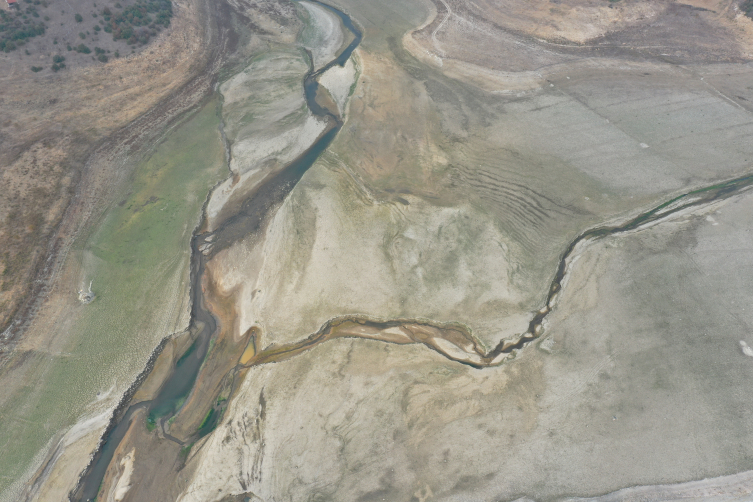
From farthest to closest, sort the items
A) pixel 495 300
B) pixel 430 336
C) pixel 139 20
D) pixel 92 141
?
pixel 139 20 → pixel 92 141 → pixel 495 300 → pixel 430 336

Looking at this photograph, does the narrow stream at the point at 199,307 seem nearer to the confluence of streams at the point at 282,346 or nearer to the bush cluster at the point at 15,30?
the confluence of streams at the point at 282,346

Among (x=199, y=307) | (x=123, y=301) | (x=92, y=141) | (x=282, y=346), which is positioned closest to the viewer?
(x=282, y=346)

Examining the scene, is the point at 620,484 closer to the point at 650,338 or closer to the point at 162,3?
the point at 650,338

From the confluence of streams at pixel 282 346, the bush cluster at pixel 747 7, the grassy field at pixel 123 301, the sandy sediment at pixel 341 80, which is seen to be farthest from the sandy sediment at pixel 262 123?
the bush cluster at pixel 747 7

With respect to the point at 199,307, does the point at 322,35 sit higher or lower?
higher

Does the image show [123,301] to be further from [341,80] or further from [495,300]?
[341,80]


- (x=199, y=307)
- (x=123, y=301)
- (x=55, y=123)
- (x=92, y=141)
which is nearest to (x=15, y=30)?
(x=55, y=123)
